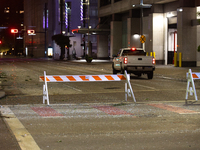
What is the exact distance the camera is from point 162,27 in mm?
43125

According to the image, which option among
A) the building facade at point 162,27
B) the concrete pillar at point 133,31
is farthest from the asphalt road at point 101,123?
the concrete pillar at point 133,31

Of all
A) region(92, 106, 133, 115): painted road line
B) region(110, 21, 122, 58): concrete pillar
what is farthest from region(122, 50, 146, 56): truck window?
region(110, 21, 122, 58): concrete pillar

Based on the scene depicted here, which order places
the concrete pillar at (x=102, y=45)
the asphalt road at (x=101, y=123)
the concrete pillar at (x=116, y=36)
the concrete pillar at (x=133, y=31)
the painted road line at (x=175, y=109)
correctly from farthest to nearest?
the concrete pillar at (x=102, y=45)
the concrete pillar at (x=116, y=36)
the concrete pillar at (x=133, y=31)
the painted road line at (x=175, y=109)
the asphalt road at (x=101, y=123)

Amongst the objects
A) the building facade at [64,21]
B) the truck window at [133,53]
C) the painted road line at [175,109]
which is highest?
the building facade at [64,21]

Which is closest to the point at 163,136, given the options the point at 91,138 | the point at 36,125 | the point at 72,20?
the point at 91,138

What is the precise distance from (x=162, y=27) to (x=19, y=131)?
37.5m

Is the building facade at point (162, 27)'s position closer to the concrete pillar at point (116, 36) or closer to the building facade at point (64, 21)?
the concrete pillar at point (116, 36)

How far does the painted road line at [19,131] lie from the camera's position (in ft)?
20.8

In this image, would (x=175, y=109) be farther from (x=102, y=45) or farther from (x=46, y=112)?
(x=102, y=45)

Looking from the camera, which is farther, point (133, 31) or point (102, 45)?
point (102, 45)

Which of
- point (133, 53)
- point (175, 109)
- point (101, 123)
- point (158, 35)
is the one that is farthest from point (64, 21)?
point (101, 123)

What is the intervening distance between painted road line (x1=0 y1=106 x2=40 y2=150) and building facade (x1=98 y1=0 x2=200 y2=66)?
2817 centimetres

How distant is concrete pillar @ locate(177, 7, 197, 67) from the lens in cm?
3631

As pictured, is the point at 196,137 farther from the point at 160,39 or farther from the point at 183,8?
the point at 160,39
